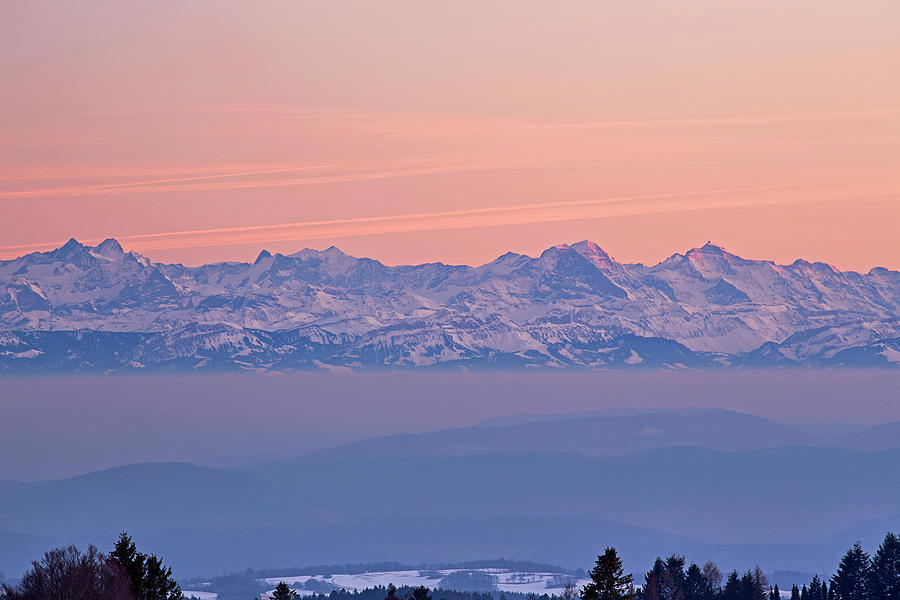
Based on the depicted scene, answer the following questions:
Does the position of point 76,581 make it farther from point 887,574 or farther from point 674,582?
point 674,582

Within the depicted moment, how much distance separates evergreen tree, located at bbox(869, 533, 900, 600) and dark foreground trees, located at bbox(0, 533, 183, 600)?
54.2 m

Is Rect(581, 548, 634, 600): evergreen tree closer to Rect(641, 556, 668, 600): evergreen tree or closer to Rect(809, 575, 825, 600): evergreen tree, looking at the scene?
Rect(641, 556, 668, 600): evergreen tree

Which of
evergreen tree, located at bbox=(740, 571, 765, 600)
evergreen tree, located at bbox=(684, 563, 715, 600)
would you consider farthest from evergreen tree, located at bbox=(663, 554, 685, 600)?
evergreen tree, located at bbox=(740, 571, 765, 600)

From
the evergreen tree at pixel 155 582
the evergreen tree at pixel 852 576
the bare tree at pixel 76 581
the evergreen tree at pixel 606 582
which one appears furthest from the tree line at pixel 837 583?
the bare tree at pixel 76 581

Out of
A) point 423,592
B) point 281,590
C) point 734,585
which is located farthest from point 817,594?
point 281,590

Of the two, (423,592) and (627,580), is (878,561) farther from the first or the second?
(627,580)

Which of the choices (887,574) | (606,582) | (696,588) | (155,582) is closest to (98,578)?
(155,582)

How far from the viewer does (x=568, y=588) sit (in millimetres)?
129750

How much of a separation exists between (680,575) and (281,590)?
5607 centimetres

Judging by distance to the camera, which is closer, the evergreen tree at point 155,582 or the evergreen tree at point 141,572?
the evergreen tree at point 141,572

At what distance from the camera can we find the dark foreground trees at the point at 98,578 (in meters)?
70.8

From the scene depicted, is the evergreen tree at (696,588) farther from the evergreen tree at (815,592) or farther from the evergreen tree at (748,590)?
the evergreen tree at (815,592)

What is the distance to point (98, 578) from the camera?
7225 cm

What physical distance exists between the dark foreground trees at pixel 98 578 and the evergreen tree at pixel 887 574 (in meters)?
54.2
